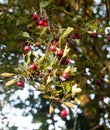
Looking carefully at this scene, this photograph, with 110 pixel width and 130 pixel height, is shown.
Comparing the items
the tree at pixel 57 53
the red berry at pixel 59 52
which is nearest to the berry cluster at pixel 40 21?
the tree at pixel 57 53

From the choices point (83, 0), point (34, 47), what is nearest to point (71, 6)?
point (83, 0)

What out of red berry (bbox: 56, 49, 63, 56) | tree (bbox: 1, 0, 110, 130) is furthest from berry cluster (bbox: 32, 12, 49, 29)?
red berry (bbox: 56, 49, 63, 56)

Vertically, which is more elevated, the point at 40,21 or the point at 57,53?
the point at 40,21

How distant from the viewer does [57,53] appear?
218 centimetres

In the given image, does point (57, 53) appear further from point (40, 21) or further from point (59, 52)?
point (40, 21)

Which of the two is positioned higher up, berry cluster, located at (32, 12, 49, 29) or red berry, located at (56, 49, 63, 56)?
berry cluster, located at (32, 12, 49, 29)

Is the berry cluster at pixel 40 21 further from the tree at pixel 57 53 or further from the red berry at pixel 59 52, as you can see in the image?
the red berry at pixel 59 52

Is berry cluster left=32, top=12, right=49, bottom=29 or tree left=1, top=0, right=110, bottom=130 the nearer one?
tree left=1, top=0, right=110, bottom=130

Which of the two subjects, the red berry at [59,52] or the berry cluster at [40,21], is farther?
the berry cluster at [40,21]

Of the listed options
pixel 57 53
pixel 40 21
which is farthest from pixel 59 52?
pixel 40 21

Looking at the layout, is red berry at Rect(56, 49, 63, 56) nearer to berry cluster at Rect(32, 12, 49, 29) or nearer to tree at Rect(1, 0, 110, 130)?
tree at Rect(1, 0, 110, 130)

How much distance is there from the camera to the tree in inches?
84.4

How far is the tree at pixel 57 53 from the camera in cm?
214

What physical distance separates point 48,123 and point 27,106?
340 mm
